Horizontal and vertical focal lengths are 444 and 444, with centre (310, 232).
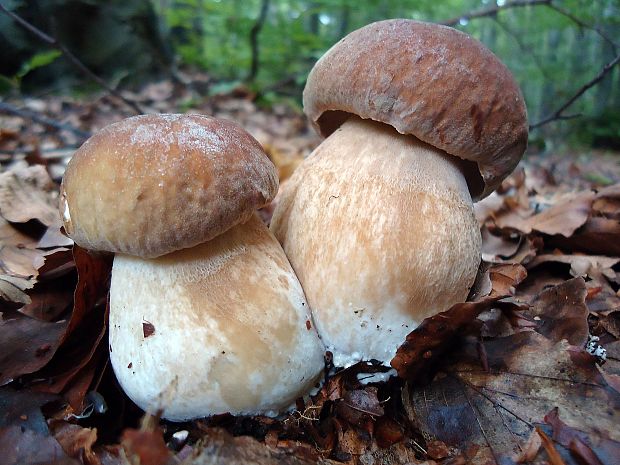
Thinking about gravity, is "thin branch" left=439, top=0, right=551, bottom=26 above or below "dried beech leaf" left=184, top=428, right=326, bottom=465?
Answer: above

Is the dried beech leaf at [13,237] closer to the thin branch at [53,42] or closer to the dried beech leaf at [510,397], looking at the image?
the thin branch at [53,42]

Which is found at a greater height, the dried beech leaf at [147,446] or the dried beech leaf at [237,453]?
the dried beech leaf at [147,446]

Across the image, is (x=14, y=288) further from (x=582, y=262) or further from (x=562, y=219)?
(x=562, y=219)

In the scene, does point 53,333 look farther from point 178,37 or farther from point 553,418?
point 178,37

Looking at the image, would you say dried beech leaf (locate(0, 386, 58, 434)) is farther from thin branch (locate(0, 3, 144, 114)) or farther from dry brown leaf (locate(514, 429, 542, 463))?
thin branch (locate(0, 3, 144, 114))

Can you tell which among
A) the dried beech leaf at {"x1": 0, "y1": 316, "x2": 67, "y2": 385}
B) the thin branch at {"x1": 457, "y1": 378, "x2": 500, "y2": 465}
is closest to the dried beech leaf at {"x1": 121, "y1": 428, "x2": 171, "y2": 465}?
the dried beech leaf at {"x1": 0, "y1": 316, "x2": 67, "y2": 385}

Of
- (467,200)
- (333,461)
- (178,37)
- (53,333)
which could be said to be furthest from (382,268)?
(178,37)

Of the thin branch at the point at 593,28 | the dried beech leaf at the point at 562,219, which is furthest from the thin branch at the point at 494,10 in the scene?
the dried beech leaf at the point at 562,219

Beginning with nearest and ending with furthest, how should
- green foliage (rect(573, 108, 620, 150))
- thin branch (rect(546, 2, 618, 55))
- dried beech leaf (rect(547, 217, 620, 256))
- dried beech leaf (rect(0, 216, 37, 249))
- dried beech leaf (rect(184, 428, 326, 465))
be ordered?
1. dried beech leaf (rect(184, 428, 326, 465))
2. dried beech leaf (rect(0, 216, 37, 249))
3. dried beech leaf (rect(547, 217, 620, 256))
4. thin branch (rect(546, 2, 618, 55))
5. green foliage (rect(573, 108, 620, 150))

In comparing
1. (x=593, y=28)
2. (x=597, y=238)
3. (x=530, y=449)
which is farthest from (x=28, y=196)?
(x=593, y=28)
